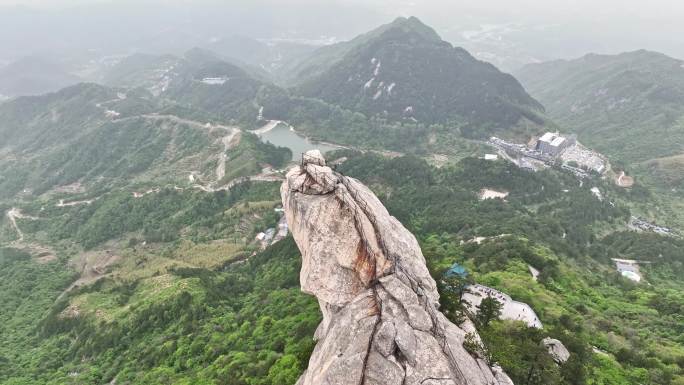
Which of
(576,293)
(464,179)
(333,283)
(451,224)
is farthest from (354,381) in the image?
(464,179)

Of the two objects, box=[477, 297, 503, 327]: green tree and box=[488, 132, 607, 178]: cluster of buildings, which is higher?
box=[477, 297, 503, 327]: green tree

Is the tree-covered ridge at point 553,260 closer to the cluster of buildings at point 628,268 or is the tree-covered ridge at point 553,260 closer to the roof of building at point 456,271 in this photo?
the roof of building at point 456,271

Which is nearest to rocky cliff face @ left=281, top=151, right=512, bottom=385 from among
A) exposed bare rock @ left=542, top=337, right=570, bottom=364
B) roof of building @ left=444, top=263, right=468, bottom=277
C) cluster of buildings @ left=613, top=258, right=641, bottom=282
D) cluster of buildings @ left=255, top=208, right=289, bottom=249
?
exposed bare rock @ left=542, top=337, right=570, bottom=364

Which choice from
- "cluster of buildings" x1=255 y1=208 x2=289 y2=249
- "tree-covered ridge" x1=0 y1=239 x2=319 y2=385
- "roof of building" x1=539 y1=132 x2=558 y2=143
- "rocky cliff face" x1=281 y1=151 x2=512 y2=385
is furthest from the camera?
"roof of building" x1=539 y1=132 x2=558 y2=143

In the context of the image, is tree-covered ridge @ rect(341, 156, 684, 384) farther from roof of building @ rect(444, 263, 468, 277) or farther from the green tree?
roof of building @ rect(444, 263, 468, 277)

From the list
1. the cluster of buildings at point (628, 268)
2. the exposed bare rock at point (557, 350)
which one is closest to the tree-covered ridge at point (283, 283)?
the exposed bare rock at point (557, 350)
